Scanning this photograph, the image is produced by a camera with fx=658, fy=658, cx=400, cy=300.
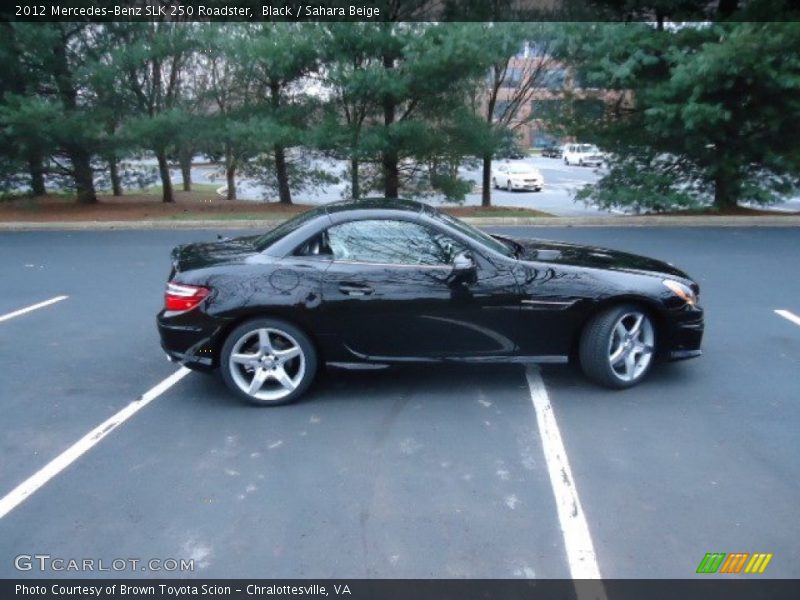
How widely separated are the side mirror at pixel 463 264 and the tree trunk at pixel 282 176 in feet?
47.3

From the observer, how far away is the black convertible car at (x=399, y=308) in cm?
462

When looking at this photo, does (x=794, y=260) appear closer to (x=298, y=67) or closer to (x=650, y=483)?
(x=650, y=483)

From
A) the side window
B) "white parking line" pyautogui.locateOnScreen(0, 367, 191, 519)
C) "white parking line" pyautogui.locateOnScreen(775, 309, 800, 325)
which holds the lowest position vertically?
"white parking line" pyautogui.locateOnScreen(0, 367, 191, 519)

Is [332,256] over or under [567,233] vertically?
over

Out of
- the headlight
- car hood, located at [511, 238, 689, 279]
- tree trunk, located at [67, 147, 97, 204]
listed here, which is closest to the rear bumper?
car hood, located at [511, 238, 689, 279]

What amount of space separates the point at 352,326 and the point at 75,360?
2.67 meters

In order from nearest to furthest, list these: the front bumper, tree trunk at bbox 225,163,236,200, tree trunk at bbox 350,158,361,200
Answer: tree trunk at bbox 350,158,361,200
tree trunk at bbox 225,163,236,200
the front bumper

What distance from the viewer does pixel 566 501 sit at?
338 cm

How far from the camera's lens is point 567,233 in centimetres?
1248

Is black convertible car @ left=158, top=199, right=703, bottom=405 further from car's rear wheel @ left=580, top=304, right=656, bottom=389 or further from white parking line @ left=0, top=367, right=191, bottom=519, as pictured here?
white parking line @ left=0, top=367, right=191, bottom=519

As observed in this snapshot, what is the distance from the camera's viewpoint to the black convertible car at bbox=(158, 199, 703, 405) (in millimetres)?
4621

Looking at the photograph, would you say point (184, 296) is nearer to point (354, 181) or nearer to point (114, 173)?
point (354, 181)

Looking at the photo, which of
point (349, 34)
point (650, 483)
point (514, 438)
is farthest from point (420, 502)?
point (349, 34)

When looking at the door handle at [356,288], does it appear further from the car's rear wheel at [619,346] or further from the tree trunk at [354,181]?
the tree trunk at [354,181]
